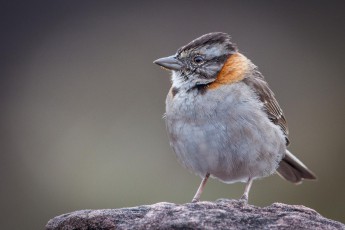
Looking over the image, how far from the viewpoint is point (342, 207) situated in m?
11.4

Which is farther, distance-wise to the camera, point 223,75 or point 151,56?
point 151,56

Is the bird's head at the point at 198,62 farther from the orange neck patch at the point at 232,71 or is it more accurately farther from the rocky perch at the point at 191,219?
the rocky perch at the point at 191,219

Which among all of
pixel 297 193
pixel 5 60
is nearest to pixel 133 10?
pixel 5 60

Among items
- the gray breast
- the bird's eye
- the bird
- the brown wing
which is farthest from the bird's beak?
the brown wing

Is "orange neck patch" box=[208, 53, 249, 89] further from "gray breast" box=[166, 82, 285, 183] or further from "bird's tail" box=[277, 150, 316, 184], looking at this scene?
"bird's tail" box=[277, 150, 316, 184]

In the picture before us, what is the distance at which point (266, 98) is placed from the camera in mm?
7977

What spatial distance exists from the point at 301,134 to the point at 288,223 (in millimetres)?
6357

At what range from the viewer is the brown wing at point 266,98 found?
7.83 metres

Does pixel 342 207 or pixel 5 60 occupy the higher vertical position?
pixel 5 60

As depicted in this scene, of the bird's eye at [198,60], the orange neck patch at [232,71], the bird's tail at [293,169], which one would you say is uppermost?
the bird's eye at [198,60]

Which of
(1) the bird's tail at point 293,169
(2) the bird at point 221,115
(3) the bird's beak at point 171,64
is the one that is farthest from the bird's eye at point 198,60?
(1) the bird's tail at point 293,169

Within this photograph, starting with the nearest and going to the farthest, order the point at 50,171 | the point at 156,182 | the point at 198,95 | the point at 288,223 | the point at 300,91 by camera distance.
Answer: the point at 288,223 → the point at 198,95 → the point at 156,182 → the point at 50,171 → the point at 300,91

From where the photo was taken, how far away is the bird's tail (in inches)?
339

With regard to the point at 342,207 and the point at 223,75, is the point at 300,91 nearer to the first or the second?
the point at 342,207
